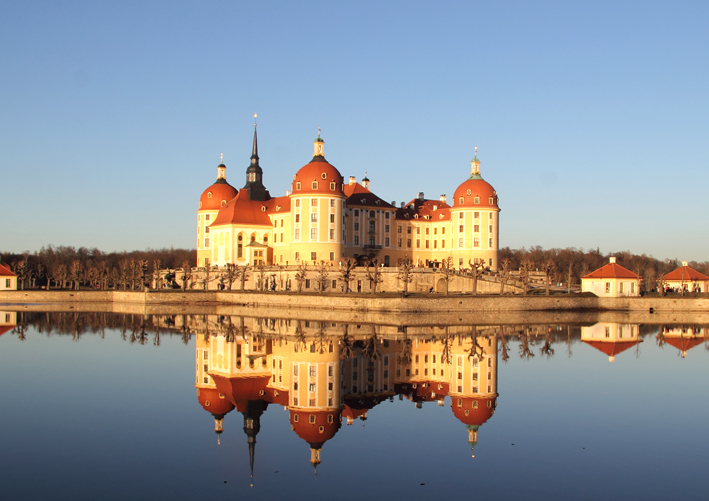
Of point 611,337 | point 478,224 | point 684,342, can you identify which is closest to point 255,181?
point 478,224

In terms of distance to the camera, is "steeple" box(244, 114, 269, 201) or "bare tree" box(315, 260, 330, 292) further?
"steeple" box(244, 114, 269, 201)

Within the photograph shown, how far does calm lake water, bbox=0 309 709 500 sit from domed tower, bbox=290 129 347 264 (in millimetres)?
26021

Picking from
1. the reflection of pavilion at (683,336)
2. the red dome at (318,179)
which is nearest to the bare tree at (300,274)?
the red dome at (318,179)

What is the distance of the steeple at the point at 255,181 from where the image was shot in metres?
75.3

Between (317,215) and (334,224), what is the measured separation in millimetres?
1736

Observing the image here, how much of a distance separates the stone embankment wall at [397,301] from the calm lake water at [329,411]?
348 inches

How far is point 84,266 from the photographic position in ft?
309

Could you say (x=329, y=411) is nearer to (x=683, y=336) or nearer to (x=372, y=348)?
(x=372, y=348)

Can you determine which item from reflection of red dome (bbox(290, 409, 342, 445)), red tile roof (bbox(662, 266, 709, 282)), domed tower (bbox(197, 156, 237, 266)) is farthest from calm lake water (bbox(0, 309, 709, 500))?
domed tower (bbox(197, 156, 237, 266))

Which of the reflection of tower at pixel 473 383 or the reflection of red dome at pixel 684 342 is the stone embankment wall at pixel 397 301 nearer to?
the reflection of red dome at pixel 684 342

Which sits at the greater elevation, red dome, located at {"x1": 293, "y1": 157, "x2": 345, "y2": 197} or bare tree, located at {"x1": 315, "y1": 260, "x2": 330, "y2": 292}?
red dome, located at {"x1": 293, "y1": 157, "x2": 345, "y2": 197}

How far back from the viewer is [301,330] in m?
37.6

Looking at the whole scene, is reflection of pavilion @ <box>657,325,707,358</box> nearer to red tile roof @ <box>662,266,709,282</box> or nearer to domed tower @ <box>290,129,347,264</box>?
red tile roof @ <box>662,266,709,282</box>

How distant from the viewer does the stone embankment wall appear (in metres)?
44.6
